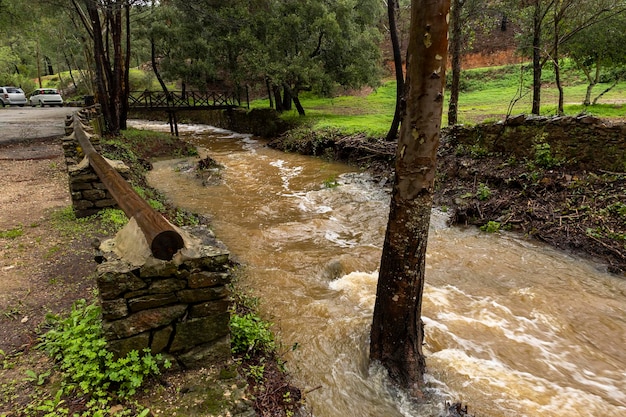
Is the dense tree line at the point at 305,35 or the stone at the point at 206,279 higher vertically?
the dense tree line at the point at 305,35

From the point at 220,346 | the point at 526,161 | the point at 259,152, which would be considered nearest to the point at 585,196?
the point at 526,161

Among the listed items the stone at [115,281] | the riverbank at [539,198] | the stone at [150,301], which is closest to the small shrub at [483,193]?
the riverbank at [539,198]

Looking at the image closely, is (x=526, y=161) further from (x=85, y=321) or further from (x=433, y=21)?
(x=85, y=321)

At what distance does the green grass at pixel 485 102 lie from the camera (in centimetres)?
1673

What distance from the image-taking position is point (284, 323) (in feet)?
17.7

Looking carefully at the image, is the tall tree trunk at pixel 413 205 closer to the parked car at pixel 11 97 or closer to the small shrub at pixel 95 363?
the small shrub at pixel 95 363

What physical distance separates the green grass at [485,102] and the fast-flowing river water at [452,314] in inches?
254

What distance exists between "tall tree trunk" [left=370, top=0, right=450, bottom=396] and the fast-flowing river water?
43 centimetres

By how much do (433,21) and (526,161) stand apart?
27.8ft

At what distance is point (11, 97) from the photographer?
3431 centimetres

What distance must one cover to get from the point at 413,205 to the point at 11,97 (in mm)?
42883

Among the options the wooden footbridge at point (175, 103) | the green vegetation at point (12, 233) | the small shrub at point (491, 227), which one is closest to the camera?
the green vegetation at point (12, 233)

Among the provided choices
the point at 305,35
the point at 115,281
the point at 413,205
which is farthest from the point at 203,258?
the point at 305,35

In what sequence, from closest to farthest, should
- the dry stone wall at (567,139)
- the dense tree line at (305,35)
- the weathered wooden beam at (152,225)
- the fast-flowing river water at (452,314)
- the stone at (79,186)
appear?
the weathered wooden beam at (152,225)
the fast-flowing river water at (452,314)
the stone at (79,186)
the dry stone wall at (567,139)
the dense tree line at (305,35)
